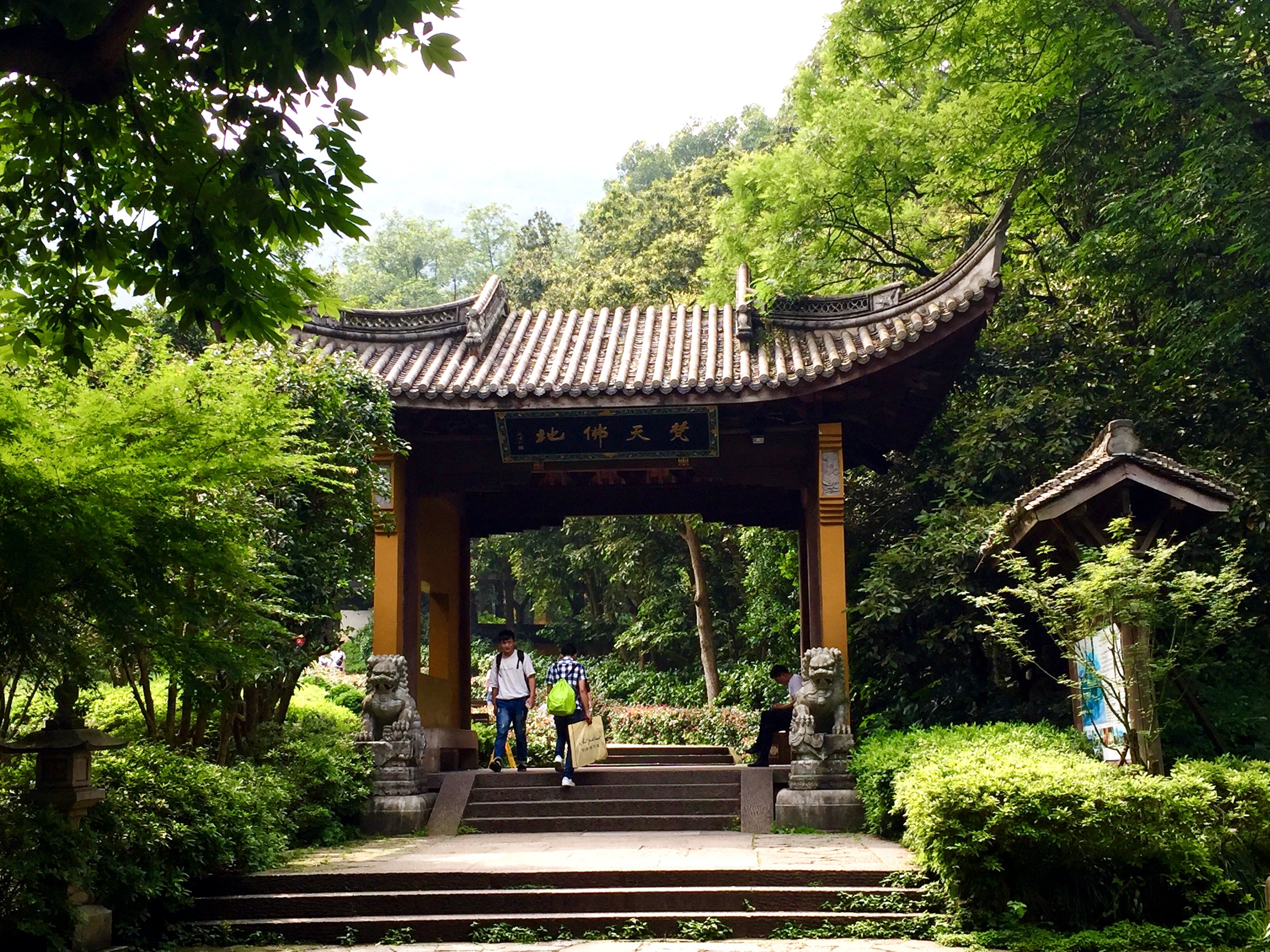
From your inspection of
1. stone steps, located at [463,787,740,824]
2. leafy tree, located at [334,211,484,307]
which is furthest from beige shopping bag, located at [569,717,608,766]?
leafy tree, located at [334,211,484,307]

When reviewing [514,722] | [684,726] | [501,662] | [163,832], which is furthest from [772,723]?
[684,726]

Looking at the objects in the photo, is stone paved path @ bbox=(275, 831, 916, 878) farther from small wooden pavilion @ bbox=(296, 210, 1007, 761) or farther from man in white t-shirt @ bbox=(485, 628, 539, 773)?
small wooden pavilion @ bbox=(296, 210, 1007, 761)

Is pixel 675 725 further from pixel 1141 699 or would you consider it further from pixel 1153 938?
pixel 1153 938

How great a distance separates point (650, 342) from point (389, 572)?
3.47m

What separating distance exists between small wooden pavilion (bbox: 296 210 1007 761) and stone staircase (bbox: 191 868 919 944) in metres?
3.90

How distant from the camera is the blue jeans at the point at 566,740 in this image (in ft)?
36.9

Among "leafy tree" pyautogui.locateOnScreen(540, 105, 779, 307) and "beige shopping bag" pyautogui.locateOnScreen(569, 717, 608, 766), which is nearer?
"beige shopping bag" pyautogui.locateOnScreen(569, 717, 608, 766)

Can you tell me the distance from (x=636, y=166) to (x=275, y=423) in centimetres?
4357

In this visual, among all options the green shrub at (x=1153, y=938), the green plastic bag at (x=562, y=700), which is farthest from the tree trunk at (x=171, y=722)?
the green shrub at (x=1153, y=938)

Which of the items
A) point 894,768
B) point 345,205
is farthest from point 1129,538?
point 345,205

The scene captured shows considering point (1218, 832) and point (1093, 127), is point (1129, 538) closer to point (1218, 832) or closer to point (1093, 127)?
point (1218, 832)

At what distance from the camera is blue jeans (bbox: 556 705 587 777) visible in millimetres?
11258

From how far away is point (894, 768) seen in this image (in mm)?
9141

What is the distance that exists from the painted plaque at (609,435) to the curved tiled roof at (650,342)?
368 millimetres
